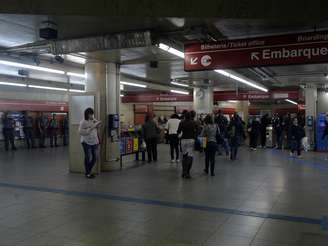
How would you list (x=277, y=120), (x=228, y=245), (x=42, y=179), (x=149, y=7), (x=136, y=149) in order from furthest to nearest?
(x=277, y=120) < (x=136, y=149) < (x=42, y=179) < (x=149, y=7) < (x=228, y=245)

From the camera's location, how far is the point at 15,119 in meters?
15.5

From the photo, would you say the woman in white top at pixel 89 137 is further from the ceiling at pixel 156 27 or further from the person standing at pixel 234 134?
the person standing at pixel 234 134

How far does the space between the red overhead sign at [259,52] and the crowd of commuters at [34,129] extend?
37.9 ft

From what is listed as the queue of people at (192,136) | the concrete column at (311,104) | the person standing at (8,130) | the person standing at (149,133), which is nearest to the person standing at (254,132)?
the concrete column at (311,104)

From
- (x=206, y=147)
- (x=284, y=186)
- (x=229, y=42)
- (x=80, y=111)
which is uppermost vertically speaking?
(x=229, y=42)

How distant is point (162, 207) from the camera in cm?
510

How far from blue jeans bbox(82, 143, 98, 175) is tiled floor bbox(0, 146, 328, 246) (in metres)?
0.27

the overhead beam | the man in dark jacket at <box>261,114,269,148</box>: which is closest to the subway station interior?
the overhead beam

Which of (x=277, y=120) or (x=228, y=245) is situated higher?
(x=277, y=120)

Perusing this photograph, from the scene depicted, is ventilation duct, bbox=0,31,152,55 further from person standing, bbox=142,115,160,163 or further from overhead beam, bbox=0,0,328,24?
person standing, bbox=142,115,160,163

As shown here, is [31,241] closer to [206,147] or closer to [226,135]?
[206,147]

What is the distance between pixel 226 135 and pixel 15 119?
387 inches

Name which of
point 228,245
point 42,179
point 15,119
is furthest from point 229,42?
point 15,119

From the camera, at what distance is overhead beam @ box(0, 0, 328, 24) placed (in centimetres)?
382
